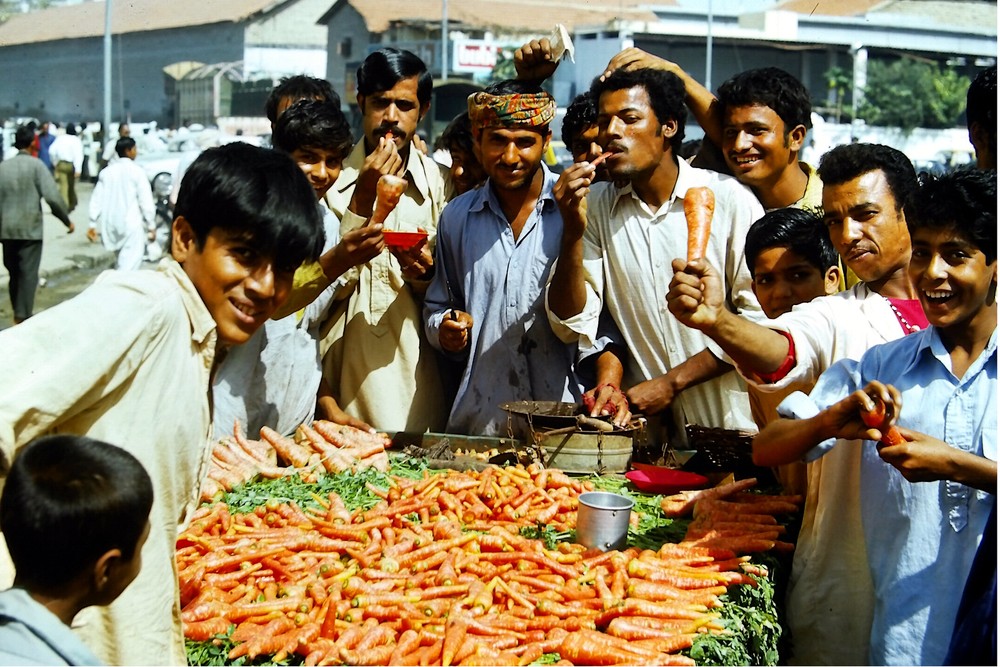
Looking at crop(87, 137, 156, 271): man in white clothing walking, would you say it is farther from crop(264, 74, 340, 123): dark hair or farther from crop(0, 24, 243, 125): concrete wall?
crop(264, 74, 340, 123): dark hair

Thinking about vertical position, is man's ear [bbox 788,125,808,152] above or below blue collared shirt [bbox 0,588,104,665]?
above

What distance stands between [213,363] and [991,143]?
2.81 meters

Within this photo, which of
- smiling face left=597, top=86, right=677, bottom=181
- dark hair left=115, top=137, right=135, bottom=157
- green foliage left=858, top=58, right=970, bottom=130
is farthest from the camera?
green foliage left=858, top=58, right=970, bottom=130

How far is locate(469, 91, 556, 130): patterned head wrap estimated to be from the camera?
455 cm

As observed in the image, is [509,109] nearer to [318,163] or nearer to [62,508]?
[318,163]

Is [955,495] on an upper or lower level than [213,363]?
lower

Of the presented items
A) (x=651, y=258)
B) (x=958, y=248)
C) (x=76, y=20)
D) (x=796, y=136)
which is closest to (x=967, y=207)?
(x=958, y=248)

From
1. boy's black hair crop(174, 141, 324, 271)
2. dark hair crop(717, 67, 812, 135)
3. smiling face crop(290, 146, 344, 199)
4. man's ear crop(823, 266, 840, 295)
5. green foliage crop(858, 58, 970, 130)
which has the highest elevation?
green foliage crop(858, 58, 970, 130)

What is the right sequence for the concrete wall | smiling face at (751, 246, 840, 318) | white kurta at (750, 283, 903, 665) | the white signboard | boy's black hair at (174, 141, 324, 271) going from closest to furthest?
boy's black hair at (174, 141, 324, 271)
white kurta at (750, 283, 903, 665)
smiling face at (751, 246, 840, 318)
the concrete wall
the white signboard

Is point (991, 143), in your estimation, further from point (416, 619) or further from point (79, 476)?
point (79, 476)

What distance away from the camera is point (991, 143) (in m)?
3.64

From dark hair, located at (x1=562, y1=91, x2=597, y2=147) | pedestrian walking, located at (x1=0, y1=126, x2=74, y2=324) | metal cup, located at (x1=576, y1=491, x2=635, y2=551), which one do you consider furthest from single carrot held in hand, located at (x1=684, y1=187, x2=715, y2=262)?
pedestrian walking, located at (x1=0, y1=126, x2=74, y2=324)

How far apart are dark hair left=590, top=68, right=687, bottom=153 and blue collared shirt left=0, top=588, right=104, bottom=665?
3538mm

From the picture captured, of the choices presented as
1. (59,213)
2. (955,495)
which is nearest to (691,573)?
(955,495)
